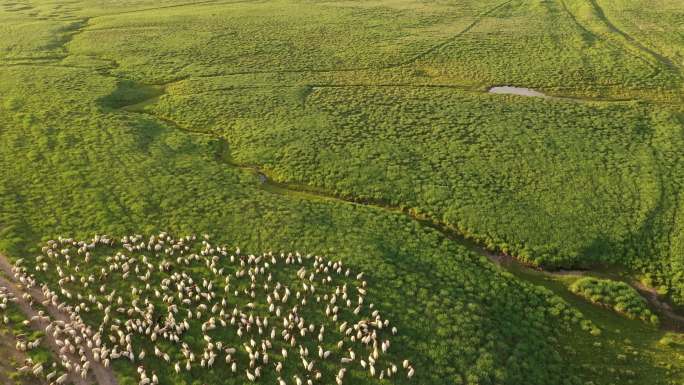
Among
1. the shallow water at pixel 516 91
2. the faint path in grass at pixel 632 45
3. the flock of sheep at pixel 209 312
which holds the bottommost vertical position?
the flock of sheep at pixel 209 312

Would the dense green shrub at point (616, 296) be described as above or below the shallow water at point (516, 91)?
below

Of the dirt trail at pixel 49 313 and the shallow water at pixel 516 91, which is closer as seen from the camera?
the dirt trail at pixel 49 313

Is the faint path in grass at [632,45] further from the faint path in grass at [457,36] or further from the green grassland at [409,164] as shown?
the faint path in grass at [457,36]

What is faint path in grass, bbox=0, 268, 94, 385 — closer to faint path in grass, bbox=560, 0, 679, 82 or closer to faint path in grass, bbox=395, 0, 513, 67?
faint path in grass, bbox=395, 0, 513, 67

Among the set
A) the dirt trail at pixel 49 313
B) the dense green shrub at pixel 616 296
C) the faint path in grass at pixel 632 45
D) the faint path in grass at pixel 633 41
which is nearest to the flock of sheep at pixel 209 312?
the dirt trail at pixel 49 313

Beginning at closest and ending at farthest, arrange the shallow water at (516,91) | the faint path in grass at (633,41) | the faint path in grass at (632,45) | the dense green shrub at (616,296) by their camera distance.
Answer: the dense green shrub at (616,296)
the shallow water at (516,91)
the faint path in grass at (632,45)
the faint path in grass at (633,41)

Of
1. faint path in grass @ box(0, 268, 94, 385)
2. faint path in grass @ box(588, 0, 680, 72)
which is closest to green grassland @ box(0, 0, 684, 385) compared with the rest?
faint path in grass @ box(588, 0, 680, 72)
